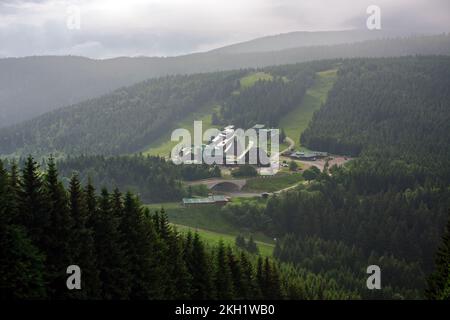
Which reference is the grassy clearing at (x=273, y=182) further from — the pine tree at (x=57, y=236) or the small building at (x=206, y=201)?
the pine tree at (x=57, y=236)

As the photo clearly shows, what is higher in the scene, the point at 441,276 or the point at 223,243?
the point at 441,276

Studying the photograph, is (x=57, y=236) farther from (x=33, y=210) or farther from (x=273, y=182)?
(x=273, y=182)

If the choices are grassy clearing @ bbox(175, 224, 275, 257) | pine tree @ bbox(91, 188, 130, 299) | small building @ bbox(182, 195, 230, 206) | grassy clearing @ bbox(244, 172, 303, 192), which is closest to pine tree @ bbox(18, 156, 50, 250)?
pine tree @ bbox(91, 188, 130, 299)

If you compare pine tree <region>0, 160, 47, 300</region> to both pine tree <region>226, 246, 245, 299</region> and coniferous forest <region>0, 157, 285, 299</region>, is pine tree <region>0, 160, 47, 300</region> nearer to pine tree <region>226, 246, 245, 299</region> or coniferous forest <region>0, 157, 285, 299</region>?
coniferous forest <region>0, 157, 285, 299</region>

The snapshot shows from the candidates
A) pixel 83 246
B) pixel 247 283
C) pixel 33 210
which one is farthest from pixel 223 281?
pixel 33 210

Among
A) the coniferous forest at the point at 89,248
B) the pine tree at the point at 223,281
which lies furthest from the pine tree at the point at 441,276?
the coniferous forest at the point at 89,248
